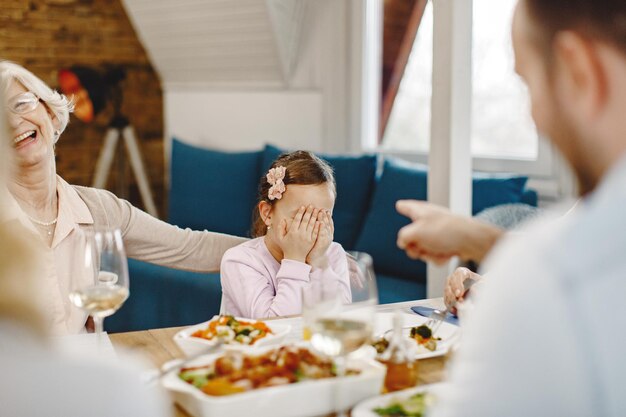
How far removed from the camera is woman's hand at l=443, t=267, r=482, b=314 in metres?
1.69

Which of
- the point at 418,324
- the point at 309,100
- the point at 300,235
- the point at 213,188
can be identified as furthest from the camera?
the point at 309,100

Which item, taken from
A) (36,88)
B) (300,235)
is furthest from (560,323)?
(36,88)

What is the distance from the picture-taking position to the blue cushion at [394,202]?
3180 mm

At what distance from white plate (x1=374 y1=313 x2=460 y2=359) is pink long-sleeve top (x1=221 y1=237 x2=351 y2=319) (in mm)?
208

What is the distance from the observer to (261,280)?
189cm

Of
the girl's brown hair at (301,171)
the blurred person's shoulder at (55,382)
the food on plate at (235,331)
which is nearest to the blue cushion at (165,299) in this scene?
the girl's brown hair at (301,171)

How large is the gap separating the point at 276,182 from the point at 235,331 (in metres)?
0.60

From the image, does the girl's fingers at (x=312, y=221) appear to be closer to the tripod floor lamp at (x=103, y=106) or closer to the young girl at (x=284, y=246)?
the young girl at (x=284, y=246)

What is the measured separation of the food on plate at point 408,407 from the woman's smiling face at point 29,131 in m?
1.18

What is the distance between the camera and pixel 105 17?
5.06m

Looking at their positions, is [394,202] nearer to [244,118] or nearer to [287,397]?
[244,118]

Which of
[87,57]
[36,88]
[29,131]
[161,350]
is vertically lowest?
[161,350]

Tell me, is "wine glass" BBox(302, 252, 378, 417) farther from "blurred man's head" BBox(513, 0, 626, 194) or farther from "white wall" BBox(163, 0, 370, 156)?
"white wall" BBox(163, 0, 370, 156)

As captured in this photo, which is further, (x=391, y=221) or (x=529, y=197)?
(x=391, y=221)
